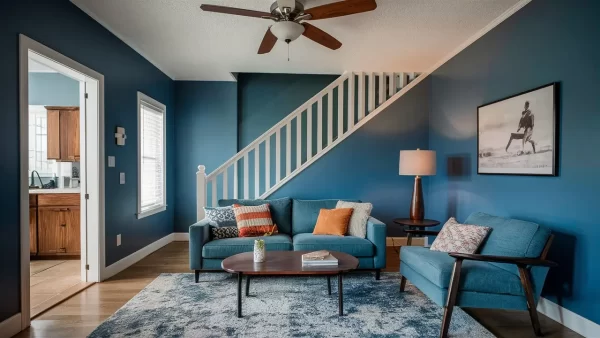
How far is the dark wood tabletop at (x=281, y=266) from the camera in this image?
270cm

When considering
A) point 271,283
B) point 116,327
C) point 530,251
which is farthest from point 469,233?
point 116,327

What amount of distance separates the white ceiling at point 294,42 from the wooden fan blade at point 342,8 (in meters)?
0.41

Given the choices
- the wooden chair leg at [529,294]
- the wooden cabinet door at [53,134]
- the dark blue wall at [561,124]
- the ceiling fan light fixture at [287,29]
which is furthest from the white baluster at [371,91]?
the wooden cabinet door at [53,134]

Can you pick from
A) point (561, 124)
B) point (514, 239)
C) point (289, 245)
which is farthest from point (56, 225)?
point (561, 124)

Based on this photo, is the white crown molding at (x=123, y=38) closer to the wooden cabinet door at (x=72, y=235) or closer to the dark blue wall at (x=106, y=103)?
the dark blue wall at (x=106, y=103)

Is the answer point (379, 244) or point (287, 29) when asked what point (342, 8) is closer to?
point (287, 29)

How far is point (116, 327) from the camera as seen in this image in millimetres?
2543

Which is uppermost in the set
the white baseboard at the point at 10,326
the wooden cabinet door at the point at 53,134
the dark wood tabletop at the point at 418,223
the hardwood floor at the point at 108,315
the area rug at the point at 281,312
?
the wooden cabinet door at the point at 53,134

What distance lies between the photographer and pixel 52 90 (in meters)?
4.92

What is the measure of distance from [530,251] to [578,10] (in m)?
1.80

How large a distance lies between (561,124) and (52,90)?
6120mm

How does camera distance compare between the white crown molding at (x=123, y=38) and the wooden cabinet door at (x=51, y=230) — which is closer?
the white crown molding at (x=123, y=38)

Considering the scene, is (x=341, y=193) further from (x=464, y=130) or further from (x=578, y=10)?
(x=578, y=10)

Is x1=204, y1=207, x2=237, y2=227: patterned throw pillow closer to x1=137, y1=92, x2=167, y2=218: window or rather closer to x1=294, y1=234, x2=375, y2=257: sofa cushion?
x1=294, y1=234, x2=375, y2=257: sofa cushion
